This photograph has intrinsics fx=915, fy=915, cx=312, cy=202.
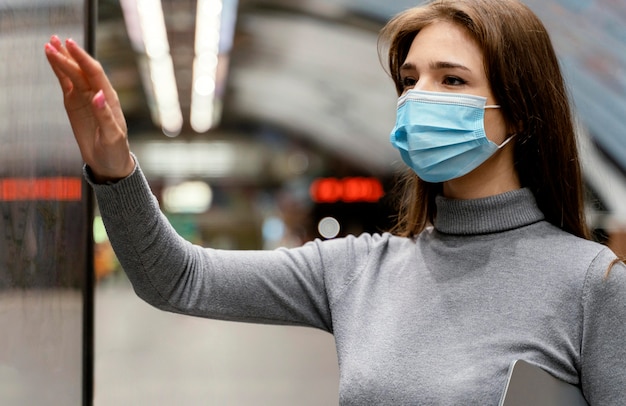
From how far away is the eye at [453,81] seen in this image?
215cm

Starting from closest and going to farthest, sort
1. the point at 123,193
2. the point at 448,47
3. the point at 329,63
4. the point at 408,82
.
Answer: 1. the point at 123,193
2. the point at 448,47
3. the point at 408,82
4. the point at 329,63

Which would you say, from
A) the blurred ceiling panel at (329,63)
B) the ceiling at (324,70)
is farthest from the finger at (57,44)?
the blurred ceiling panel at (329,63)

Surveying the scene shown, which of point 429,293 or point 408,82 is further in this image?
point 408,82

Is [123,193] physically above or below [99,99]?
below

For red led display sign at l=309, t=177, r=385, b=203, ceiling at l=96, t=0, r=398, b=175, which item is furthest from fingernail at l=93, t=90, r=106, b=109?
red led display sign at l=309, t=177, r=385, b=203

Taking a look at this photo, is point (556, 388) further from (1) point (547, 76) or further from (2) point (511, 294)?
(1) point (547, 76)

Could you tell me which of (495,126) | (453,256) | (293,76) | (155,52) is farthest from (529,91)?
(293,76)

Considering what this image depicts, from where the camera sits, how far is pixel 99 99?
1736 mm

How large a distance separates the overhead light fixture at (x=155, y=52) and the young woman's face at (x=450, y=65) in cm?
951

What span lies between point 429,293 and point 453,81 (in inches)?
19.8

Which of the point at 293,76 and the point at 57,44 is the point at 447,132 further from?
the point at 293,76

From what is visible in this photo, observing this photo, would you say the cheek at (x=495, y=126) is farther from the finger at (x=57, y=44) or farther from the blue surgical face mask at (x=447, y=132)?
the finger at (x=57, y=44)

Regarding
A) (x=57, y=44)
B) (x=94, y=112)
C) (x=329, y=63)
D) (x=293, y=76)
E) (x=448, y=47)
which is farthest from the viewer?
(x=293, y=76)

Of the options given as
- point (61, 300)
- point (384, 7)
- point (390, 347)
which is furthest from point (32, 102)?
point (384, 7)
